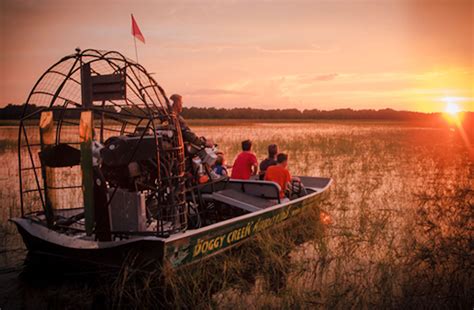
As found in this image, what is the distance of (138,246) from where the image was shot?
16.1ft

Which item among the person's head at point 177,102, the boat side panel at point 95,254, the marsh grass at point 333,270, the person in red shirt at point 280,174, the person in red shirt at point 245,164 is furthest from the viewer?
the person in red shirt at point 245,164

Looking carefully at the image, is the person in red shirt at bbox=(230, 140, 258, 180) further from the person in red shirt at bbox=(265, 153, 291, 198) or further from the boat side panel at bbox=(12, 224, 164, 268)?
the boat side panel at bbox=(12, 224, 164, 268)

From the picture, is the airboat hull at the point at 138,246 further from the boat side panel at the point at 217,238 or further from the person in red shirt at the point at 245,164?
the person in red shirt at the point at 245,164

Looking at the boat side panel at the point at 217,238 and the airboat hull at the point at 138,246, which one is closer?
the airboat hull at the point at 138,246

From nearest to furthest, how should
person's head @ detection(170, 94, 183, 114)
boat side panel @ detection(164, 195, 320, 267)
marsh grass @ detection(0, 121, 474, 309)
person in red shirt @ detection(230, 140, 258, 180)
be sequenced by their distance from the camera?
1. marsh grass @ detection(0, 121, 474, 309)
2. boat side panel @ detection(164, 195, 320, 267)
3. person's head @ detection(170, 94, 183, 114)
4. person in red shirt @ detection(230, 140, 258, 180)

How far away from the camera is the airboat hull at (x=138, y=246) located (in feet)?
16.2

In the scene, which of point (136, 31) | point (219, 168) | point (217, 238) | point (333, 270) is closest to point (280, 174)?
point (219, 168)

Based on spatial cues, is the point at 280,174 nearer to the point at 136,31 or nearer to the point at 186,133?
the point at 186,133

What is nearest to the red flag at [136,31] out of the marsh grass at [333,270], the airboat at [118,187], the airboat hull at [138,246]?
the airboat at [118,187]

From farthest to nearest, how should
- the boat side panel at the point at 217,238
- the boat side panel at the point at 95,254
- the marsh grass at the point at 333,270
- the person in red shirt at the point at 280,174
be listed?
the person in red shirt at the point at 280,174, the boat side panel at the point at 217,238, the boat side panel at the point at 95,254, the marsh grass at the point at 333,270

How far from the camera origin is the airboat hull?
16.2 ft

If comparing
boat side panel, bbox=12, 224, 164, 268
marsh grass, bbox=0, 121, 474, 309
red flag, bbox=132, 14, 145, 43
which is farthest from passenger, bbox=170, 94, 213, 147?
boat side panel, bbox=12, 224, 164, 268

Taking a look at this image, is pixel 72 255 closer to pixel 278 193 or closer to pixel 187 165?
pixel 187 165

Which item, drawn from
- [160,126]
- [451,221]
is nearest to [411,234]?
[451,221]
